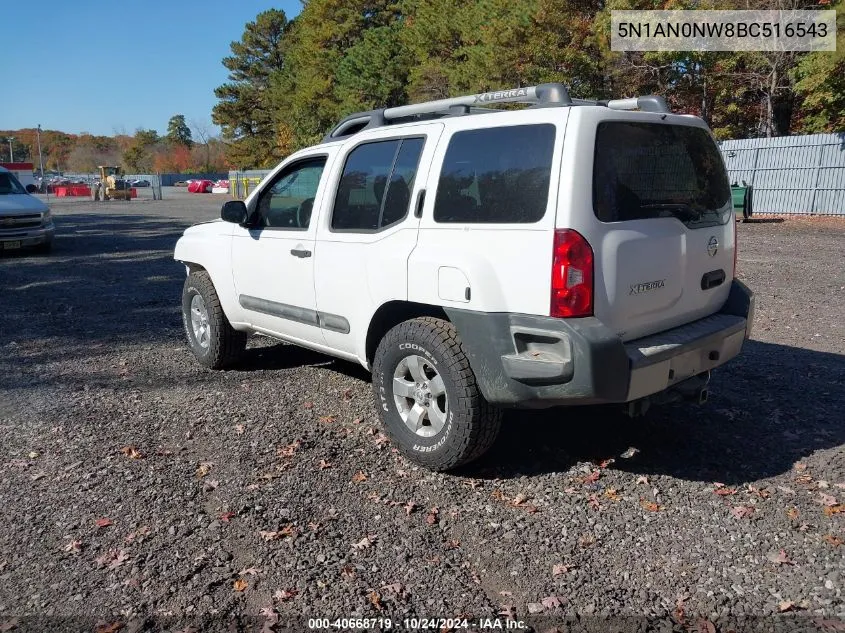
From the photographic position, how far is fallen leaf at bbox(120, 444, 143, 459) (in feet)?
14.8

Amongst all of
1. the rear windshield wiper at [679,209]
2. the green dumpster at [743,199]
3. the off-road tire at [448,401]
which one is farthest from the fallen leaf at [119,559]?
the green dumpster at [743,199]

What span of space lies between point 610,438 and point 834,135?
782 inches

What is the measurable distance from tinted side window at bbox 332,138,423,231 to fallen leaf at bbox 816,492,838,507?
9.13 ft

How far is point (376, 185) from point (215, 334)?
236 cm

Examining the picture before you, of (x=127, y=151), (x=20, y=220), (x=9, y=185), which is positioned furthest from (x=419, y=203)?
(x=127, y=151)

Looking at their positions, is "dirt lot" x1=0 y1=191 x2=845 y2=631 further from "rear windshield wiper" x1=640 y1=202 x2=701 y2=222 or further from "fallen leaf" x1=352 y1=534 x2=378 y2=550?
"rear windshield wiper" x1=640 y1=202 x2=701 y2=222

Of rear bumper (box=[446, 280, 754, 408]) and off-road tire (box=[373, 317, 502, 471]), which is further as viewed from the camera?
off-road tire (box=[373, 317, 502, 471])

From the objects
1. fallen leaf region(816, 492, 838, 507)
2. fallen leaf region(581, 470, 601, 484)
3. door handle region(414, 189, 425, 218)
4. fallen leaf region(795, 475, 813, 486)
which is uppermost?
door handle region(414, 189, 425, 218)

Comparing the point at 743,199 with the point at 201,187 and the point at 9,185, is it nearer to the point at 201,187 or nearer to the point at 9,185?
the point at 9,185

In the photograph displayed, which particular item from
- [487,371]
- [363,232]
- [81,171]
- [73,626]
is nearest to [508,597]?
[487,371]

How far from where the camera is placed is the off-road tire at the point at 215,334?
19.9 feet

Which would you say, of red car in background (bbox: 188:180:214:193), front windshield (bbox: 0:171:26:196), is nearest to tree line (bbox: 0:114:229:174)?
red car in background (bbox: 188:180:214:193)

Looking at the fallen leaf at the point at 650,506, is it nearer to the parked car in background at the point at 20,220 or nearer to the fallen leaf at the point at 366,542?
the fallen leaf at the point at 366,542

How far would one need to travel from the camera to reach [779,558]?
324cm
